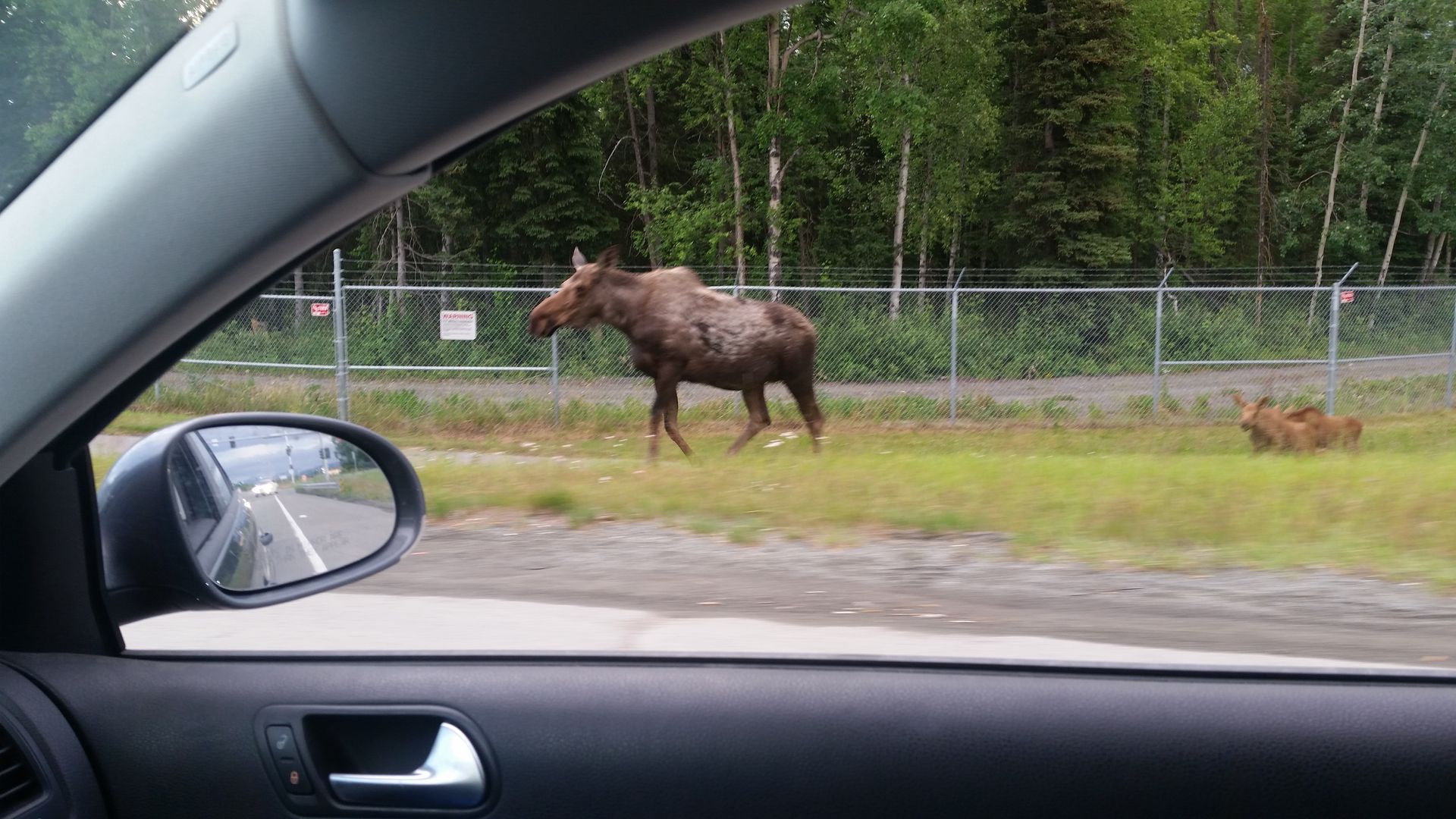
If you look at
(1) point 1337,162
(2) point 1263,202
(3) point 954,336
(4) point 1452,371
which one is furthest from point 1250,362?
(1) point 1337,162

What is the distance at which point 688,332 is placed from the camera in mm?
9961

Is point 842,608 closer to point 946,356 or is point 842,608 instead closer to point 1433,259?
point 946,356

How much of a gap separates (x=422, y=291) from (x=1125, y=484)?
6.12m

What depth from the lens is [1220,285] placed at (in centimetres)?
1459

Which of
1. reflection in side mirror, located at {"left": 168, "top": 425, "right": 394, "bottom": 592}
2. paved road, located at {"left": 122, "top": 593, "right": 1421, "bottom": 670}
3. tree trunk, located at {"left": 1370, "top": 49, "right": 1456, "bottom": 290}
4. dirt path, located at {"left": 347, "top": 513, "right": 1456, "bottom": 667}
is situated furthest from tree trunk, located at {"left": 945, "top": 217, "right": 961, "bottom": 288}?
reflection in side mirror, located at {"left": 168, "top": 425, "right": 394, "bottom": 592}

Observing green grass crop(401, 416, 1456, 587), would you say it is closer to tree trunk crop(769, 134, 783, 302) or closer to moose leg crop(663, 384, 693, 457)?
moose leg crop(663, 384, 693, 457)

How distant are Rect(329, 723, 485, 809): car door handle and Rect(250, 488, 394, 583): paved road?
0.38m

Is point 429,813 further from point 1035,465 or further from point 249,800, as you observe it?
point 1035,465

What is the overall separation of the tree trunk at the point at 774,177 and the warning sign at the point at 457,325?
2863mm

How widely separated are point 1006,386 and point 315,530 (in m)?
9.44

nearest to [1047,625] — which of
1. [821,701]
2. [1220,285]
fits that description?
[821,701]

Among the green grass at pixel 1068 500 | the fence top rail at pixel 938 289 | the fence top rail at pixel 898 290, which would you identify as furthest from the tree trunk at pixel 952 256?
the green grass at pixel 1068 500

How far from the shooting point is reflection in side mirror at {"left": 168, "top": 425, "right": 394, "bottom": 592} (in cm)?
203

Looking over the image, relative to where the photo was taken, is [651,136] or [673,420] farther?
[673,420]
